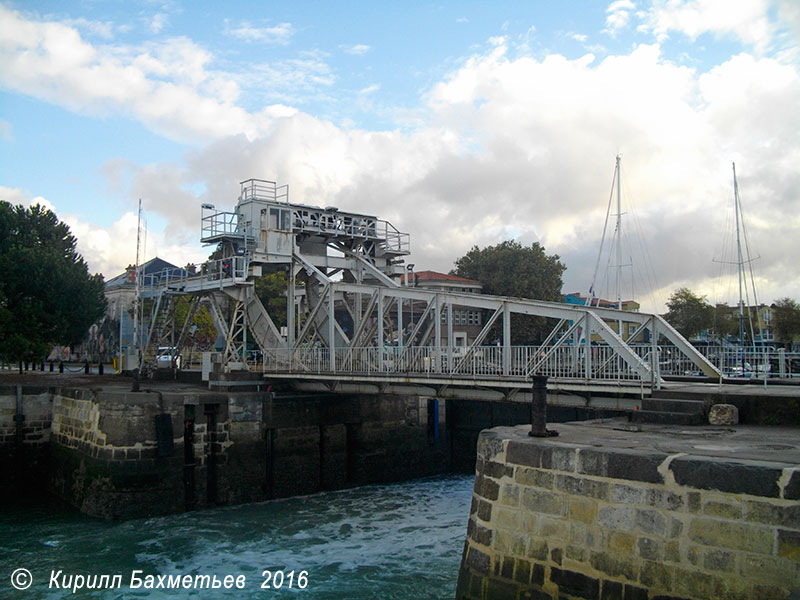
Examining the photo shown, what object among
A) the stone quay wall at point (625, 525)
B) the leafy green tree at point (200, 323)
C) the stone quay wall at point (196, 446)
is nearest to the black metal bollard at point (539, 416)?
the stone quay wall at point (625, 525)

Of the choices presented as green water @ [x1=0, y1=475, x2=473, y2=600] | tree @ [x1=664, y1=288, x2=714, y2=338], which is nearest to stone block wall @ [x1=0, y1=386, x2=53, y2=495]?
green water @ [x1=0, y1=475, x2=473, y2=600]

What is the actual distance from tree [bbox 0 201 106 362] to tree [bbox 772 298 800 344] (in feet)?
176

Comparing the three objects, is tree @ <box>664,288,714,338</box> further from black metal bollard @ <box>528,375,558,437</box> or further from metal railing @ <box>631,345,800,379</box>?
black metal bollard @ <box>528,375,558,437</box>

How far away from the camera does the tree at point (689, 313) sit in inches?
2410

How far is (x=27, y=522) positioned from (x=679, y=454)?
21.9 m

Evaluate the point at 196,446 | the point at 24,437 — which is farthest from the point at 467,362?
the point at 24,437

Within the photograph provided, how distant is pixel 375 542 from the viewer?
67.2 ft

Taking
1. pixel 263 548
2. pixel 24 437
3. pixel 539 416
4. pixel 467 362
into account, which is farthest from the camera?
pixel 24 437

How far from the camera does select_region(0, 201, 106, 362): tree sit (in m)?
35.8

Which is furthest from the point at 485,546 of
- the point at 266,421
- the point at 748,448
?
the point at 266,421

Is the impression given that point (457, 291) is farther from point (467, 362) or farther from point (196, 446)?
point (467, 362)

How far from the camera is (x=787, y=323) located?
58156 millimetres

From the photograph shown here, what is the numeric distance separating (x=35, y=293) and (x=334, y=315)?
57.5ft

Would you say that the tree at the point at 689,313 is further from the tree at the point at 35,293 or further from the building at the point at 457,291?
the tree at the point at 35,293
